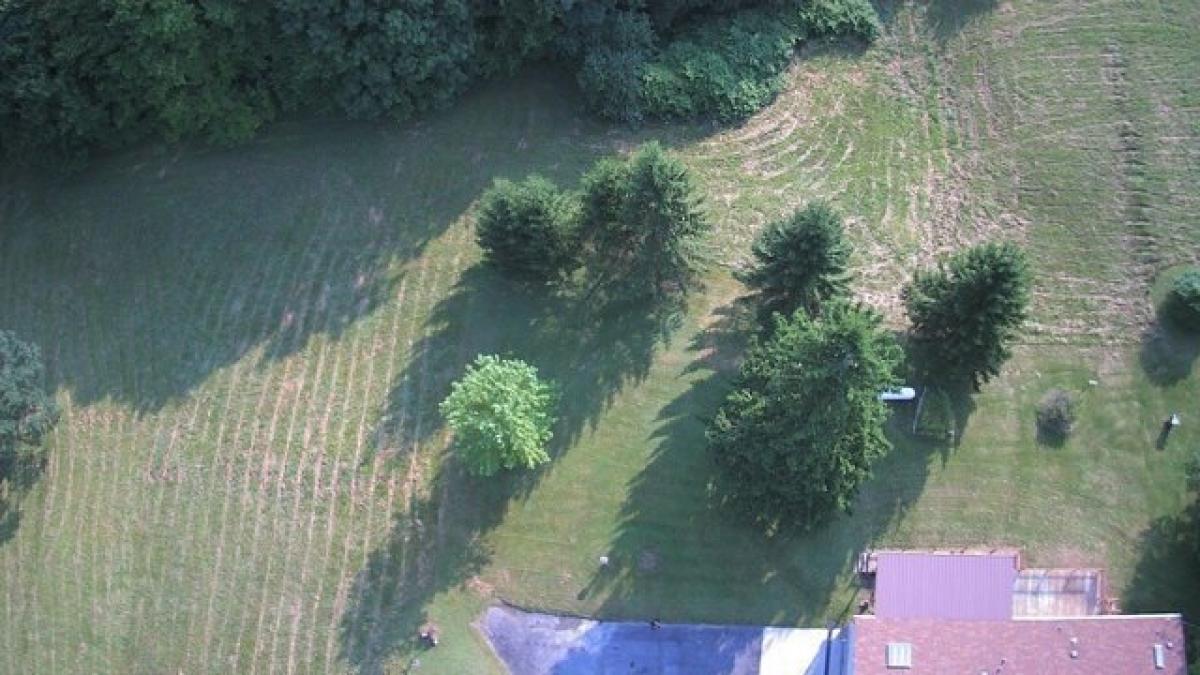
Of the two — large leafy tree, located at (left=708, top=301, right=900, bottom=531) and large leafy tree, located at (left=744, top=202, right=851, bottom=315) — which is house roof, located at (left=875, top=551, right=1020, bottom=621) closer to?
large leafy tree, located at (left=708, top=301, right=900, bottom=531)

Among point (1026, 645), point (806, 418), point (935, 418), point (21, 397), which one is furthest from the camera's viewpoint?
point (935, 418)

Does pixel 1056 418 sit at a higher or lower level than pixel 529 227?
lower

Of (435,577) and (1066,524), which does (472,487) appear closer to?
(435,577)

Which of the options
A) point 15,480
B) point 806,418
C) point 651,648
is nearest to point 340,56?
point 15,480

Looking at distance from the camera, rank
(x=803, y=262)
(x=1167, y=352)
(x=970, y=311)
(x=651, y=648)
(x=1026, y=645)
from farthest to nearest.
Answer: (x=1167, y=352) → (x=803, y=262) → (x=651, y=648) → (x=970, y=311) → (x=1026, y=645)

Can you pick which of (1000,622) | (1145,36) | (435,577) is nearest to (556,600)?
(435,577)

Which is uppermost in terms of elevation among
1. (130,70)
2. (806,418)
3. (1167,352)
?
(130,70)

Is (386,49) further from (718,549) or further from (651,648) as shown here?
(651,648)
